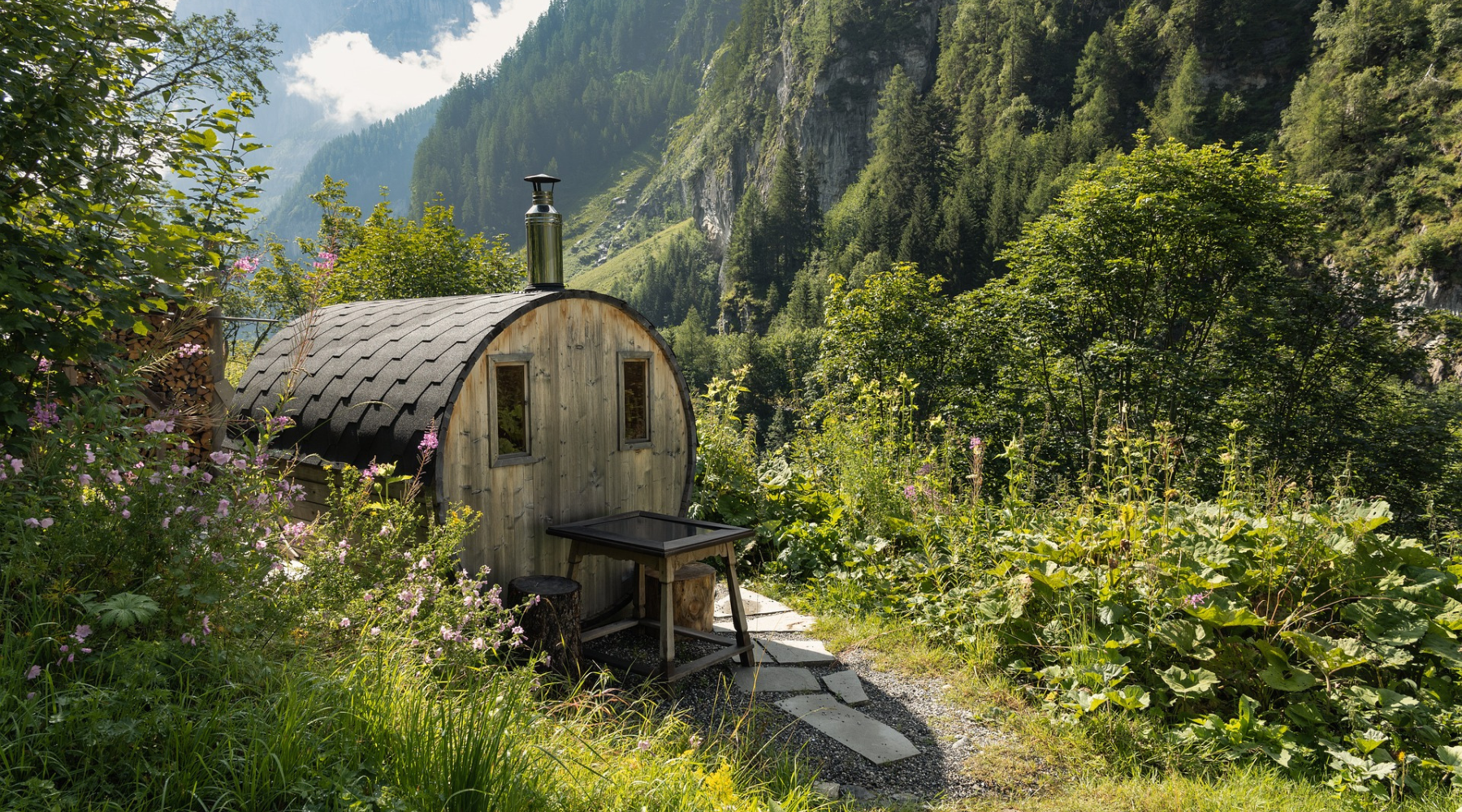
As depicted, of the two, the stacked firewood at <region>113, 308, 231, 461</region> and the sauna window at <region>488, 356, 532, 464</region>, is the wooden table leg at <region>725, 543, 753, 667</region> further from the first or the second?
the stacked firewood at <region>113, 308, 231, 461</region>

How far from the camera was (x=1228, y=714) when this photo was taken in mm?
3771

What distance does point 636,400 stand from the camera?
226 inches

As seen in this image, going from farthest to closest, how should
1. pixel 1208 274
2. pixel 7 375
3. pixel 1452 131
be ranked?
1. pixel 1452 131
2. pixel 1208 274
3. pixel 7 375

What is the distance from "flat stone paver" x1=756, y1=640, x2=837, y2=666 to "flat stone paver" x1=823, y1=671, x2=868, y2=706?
24 cm

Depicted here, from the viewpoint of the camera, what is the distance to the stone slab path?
3797mm

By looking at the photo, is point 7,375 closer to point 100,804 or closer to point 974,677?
point 100,804

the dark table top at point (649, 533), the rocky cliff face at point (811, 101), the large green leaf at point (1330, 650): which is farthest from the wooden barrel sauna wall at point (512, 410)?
the rocky cliff face at point (811, 101)

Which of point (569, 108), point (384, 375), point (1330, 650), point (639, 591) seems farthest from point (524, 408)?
point (569, 108)

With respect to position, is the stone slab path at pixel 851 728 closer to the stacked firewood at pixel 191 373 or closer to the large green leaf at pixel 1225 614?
the large green leaf at pixel 1225 614

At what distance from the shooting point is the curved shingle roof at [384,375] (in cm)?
444

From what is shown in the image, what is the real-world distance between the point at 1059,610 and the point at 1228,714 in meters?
0.91

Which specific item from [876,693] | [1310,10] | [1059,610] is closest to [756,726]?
[876,693]

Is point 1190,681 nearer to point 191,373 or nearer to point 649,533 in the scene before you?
point 649,533

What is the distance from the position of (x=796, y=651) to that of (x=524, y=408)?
245cm
